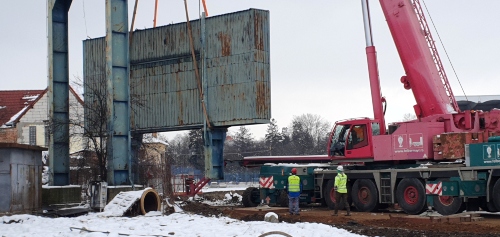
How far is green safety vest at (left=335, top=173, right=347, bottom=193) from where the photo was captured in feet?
81.4

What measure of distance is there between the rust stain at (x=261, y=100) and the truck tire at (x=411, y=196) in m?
7.47

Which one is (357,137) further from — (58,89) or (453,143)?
(58,89)

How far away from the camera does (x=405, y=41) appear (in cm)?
2442

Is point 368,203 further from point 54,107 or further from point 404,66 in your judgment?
point 54,107

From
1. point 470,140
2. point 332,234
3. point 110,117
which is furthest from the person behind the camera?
point 110,117

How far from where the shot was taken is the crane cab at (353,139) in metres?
25.9

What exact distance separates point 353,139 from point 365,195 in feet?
6.60

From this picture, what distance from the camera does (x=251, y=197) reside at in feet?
103

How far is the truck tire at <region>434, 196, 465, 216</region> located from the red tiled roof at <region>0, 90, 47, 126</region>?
43.5 metres

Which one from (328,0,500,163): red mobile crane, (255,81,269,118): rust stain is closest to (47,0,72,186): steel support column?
(255,81,269,118): rust stain

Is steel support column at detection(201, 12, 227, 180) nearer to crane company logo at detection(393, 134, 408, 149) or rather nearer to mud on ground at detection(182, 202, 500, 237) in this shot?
mud on ground at detection(182, 202, 500, 237)

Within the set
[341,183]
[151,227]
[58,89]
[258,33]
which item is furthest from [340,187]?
[58,89]

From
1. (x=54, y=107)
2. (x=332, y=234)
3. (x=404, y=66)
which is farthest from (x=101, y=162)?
(x=332, y=234)

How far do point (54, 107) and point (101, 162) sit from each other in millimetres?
2861
